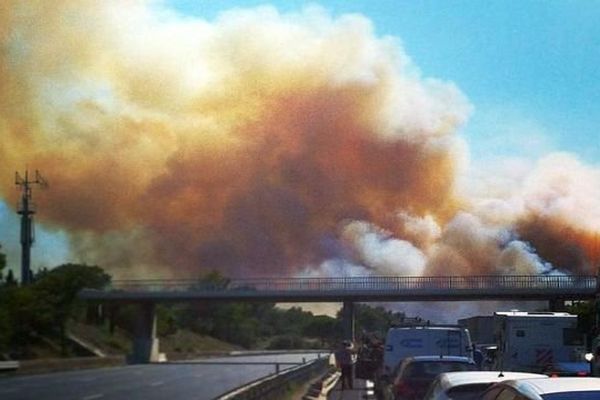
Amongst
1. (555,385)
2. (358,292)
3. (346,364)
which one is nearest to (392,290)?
(358,292)

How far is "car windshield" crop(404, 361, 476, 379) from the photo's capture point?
74.4 ft

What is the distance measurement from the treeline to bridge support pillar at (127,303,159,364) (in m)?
2.08

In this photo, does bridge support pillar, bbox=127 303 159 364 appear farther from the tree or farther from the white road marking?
the white road marking

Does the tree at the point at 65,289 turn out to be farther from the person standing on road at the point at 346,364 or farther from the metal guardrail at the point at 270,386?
the person standing on road at the point at 346,364

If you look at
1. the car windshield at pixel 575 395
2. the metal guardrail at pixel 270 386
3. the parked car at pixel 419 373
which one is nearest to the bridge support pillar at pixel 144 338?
the metal guardrail at pixel 270 386

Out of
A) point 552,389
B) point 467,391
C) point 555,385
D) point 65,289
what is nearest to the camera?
point 552,389

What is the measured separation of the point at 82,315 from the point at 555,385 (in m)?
88.8

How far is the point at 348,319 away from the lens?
80.9 metres

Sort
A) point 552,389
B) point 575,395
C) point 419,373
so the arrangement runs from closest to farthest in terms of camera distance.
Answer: point 575,395, point 552,389, point 419,373

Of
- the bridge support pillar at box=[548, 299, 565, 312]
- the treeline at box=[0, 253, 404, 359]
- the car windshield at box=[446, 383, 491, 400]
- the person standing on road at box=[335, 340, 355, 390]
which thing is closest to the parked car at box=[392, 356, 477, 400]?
the car windshield at box=[446, 383, 491, 400]

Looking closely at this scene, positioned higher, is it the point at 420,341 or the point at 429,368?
the point at 420,341

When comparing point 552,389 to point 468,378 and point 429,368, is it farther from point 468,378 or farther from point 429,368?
point 429,368

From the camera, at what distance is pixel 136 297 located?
286 feet

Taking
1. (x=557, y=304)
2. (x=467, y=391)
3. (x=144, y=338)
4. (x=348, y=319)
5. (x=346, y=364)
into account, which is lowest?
(x=346, y=364)
